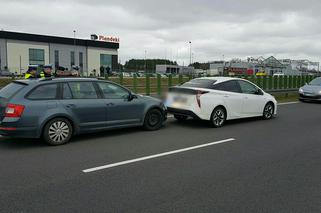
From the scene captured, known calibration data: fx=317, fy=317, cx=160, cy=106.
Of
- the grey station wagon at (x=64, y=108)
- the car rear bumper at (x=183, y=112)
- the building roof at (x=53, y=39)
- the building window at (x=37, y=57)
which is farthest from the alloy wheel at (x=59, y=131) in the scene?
the building window at (x=37, y=57)

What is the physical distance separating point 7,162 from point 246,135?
5.60 metres

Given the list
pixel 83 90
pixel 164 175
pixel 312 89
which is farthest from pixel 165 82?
pixel 164 175

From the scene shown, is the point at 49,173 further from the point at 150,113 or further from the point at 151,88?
the point at 151,88

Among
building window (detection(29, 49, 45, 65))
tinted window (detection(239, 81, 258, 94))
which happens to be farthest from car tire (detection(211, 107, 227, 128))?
building window (detection(29, 49, 45, 65))

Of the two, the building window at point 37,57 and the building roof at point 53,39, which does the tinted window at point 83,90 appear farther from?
the building window at point 37,57

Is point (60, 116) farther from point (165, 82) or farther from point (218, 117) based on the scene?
point (165, 82)

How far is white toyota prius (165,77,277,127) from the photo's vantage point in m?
9.06

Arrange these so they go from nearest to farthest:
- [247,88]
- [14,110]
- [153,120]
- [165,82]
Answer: [14,110] < [153,120] < [247,88] < [165,82]

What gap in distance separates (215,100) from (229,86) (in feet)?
3.15

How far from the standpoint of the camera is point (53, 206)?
3879 millimetres

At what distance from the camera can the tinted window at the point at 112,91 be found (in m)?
7.80

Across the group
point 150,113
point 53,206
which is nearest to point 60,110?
A: point 150,113

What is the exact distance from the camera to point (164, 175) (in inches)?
198

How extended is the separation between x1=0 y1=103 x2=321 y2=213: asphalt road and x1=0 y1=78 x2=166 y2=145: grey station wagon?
0.35 m
